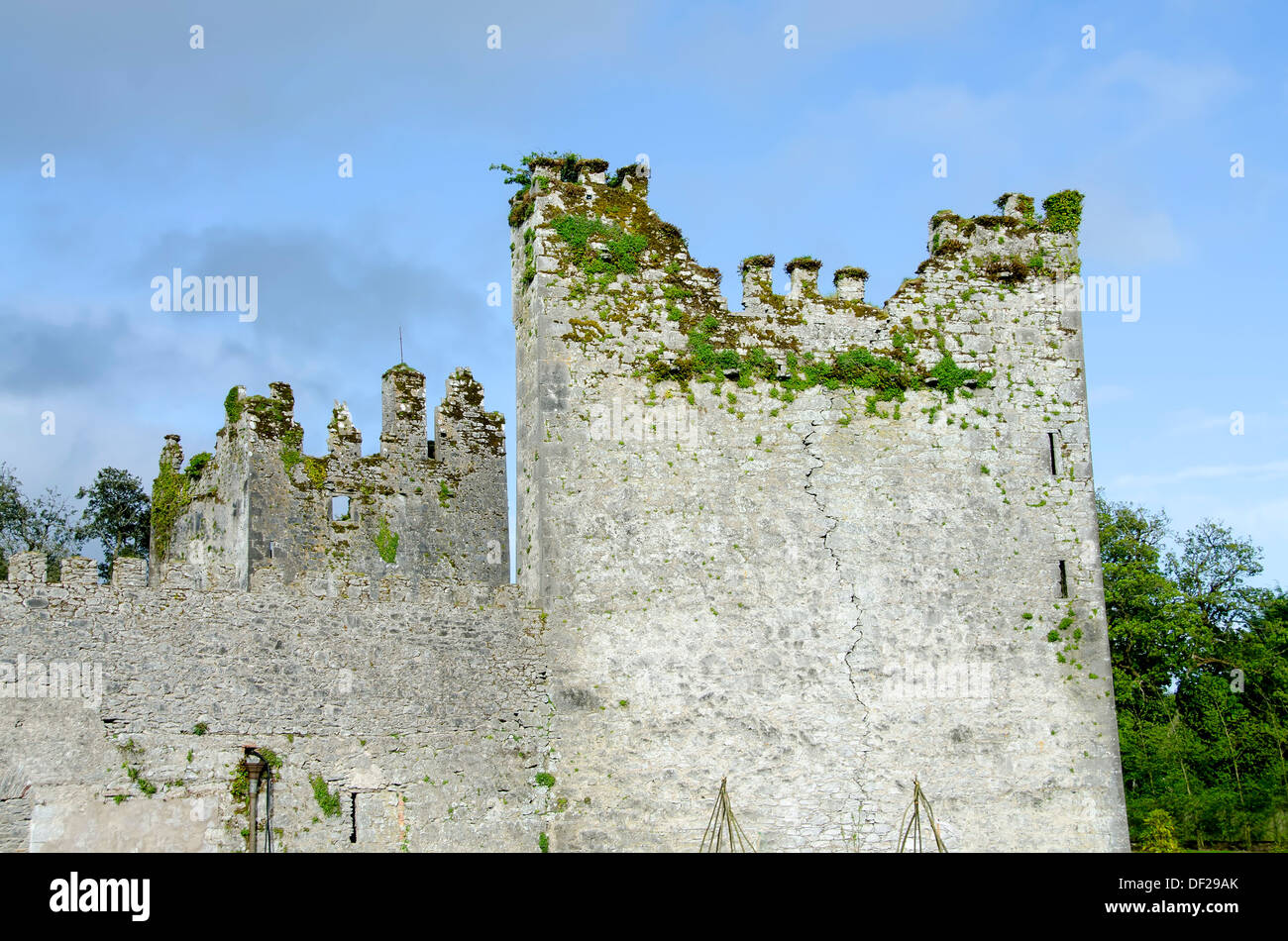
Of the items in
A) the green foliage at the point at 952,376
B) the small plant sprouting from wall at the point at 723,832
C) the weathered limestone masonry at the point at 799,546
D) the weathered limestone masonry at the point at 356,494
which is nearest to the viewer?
the small plant sprouting from wall at the point at 723,832

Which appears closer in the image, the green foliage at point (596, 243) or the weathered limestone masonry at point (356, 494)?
the green foliage at point (596, 243)

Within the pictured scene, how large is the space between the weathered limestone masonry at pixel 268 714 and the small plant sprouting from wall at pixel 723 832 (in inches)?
93.0

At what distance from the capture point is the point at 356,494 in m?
29.8

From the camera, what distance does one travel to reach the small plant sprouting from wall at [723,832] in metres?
19.7

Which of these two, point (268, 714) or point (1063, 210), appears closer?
point (268, 714)

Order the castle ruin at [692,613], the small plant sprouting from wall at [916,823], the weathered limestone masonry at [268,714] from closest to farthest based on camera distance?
the weathered limestone masonry at [268,714] → the castle ruin at [692,613] → the small plant sprouting from wall at [916,823]

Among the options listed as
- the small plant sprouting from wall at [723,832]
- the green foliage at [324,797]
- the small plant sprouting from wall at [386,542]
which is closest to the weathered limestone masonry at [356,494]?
the small plant sprouting from wall at [386,542]

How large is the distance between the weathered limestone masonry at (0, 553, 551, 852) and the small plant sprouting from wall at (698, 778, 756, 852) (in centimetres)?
236

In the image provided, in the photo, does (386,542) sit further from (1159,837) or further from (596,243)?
(1159,837)

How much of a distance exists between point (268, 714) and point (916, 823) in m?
9.44

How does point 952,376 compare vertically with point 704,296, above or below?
below

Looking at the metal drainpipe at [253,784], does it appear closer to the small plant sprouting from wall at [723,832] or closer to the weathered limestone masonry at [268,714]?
the weathered limestone masonry at [268,714]

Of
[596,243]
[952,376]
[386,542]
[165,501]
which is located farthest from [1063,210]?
[165,501]
